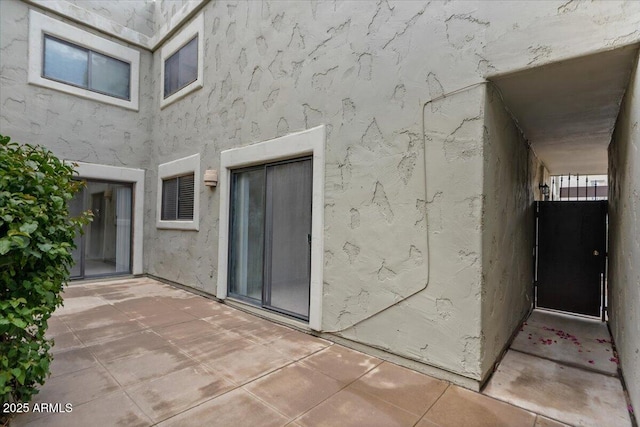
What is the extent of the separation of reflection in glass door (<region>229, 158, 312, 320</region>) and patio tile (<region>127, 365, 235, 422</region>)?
5.12 feet

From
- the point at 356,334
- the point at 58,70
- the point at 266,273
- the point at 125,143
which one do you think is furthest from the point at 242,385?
the point at 58,70

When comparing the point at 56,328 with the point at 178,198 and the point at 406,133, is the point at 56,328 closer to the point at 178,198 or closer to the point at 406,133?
the point at 178,198

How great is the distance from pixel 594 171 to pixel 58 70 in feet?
37.3

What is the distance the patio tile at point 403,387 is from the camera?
258 cm

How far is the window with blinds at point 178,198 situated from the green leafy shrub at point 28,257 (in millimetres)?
4074

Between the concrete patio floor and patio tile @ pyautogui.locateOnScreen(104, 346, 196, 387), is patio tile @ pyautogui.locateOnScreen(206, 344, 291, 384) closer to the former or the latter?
the concrete patio floor

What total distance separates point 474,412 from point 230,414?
6.13ft

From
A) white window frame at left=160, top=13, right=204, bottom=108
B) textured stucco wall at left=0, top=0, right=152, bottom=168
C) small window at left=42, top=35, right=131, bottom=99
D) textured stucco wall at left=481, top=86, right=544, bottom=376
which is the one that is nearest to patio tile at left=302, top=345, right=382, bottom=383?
textured stucco wall at left=481, top=86, right=544, bottom=376

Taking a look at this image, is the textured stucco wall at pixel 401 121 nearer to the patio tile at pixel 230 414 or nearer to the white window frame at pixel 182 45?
the white window frame at pixel 182 45

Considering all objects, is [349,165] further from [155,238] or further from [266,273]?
[155,238]

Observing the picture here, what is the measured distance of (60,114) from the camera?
6633 mm

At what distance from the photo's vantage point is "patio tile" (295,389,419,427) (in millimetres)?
2311

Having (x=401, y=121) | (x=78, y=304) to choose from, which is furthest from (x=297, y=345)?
(x=78, y=304)

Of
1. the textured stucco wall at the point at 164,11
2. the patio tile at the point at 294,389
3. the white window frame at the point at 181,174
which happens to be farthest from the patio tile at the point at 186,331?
the textured stucco wall at the point at 164,11
